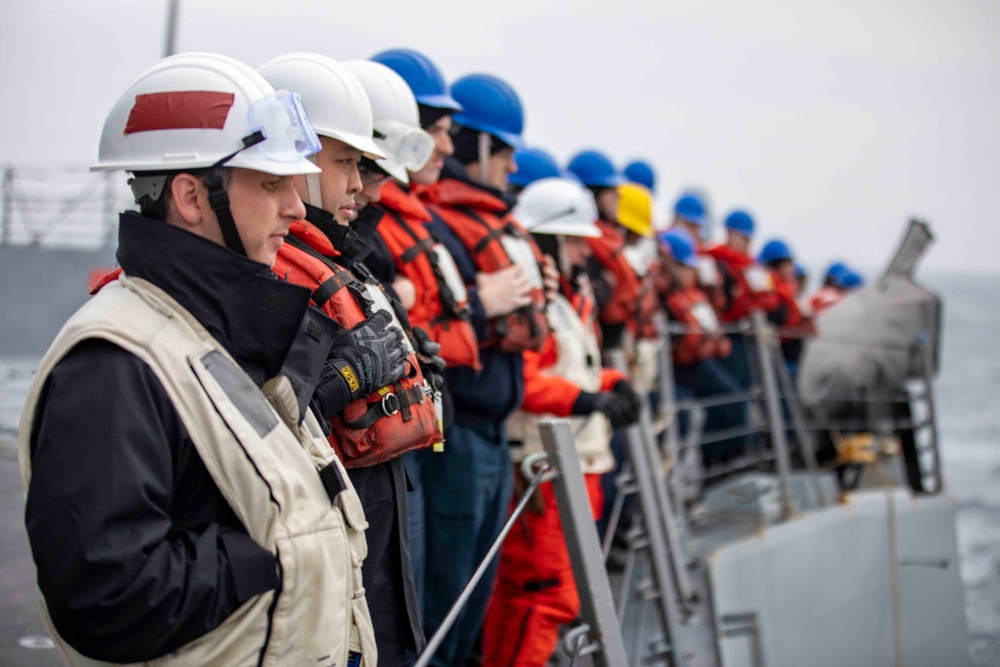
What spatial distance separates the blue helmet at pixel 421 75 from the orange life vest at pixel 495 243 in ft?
1.16

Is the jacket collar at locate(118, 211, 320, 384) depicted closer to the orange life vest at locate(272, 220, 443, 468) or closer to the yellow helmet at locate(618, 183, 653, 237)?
the orange life vest at locate(272, 220, 443, 468)

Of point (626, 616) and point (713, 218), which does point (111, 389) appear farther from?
point (713, 218)

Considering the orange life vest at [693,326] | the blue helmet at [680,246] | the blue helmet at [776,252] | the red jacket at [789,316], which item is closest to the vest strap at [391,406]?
the orange life vest at [693,326]

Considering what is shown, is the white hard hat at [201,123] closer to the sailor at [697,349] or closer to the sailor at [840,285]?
the sailor at [697,349]

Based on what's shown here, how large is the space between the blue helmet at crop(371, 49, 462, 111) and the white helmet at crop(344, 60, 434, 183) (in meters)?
0.51

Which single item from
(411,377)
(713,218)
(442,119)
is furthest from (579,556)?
(713,218)

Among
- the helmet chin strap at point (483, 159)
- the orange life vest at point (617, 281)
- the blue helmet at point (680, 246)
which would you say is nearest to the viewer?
the helmet chin strap at point (483, 159)

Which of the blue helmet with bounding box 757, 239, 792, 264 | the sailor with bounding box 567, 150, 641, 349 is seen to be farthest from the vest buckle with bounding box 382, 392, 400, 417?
the blue helmet with bounding box 757, 239, 792, 264

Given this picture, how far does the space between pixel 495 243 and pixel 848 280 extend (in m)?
10.1

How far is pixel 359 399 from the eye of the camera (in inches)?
84.8

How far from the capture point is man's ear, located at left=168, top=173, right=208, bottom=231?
5.43 ft

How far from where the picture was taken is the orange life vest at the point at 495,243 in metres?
3.59

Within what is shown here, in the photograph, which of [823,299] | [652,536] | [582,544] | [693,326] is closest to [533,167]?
[652,536]

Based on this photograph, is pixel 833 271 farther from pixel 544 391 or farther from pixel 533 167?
pixel 544 391
